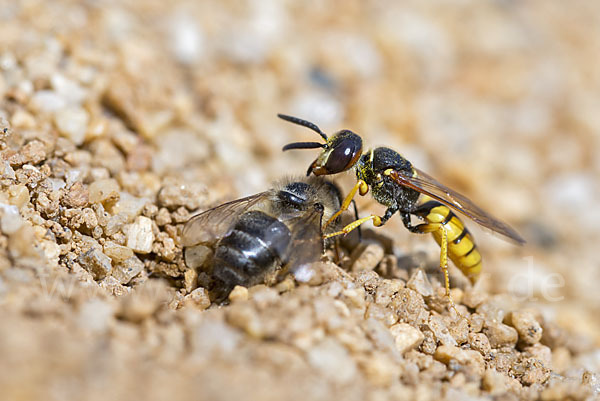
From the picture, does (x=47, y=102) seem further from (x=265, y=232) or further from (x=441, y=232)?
(x=441, y=232)

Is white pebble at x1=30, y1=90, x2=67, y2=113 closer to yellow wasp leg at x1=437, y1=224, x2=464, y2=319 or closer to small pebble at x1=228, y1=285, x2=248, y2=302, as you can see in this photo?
small pebble at x1=228, y1=285, x2=248, y2=302

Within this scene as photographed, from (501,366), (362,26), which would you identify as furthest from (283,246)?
(362,26)

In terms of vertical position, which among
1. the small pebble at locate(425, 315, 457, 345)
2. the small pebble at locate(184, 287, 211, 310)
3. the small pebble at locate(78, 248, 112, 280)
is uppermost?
the small pebble at locate(425, 315, 457, 345)

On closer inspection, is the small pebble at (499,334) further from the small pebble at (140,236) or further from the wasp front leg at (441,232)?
the small pebble at (140,236)

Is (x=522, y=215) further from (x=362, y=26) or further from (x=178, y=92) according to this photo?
(x=178, y=92)

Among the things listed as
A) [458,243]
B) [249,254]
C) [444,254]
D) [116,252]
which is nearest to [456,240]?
[458,243]

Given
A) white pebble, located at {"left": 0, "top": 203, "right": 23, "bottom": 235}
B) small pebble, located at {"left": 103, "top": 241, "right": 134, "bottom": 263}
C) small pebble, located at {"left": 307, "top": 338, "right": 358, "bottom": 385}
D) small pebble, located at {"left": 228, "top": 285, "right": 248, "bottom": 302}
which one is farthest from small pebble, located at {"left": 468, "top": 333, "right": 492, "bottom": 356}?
white pebble, located at {"left": 0, "top": 203, "right": 23, "bottom": 235}
